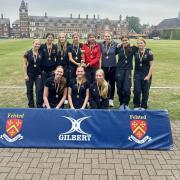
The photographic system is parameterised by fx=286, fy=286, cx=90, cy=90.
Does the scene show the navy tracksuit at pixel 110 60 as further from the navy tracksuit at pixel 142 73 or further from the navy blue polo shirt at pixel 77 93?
the navy blue polo shirt at pixel 77 93

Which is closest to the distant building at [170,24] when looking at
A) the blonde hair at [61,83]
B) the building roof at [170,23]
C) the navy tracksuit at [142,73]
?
the building roof at [170,23]

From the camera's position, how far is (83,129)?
637 cm

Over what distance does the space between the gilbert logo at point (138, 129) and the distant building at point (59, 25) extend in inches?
6592

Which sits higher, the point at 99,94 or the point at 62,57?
the point at 62,57

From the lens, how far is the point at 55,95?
7.92 meters

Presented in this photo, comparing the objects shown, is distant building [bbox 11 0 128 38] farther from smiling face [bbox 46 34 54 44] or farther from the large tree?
smiling face [bbox 46 34 54 44]

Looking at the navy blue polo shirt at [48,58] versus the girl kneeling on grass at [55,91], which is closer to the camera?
the girl kneeling on grass at [55,91]

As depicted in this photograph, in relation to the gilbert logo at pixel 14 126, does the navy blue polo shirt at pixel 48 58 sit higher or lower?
higher

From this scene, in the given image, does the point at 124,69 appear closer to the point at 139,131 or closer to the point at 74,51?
the point at 74,51

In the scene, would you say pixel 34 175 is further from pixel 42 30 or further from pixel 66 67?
pixel 42 30

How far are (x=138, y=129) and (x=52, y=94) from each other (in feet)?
9.05

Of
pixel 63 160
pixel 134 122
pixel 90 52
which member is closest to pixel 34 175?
pixel 63 160

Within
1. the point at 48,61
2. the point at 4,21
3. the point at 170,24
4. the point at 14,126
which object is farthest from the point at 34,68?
the point at 4,21

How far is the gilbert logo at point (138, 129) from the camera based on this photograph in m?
6.29
